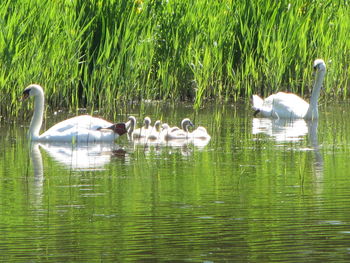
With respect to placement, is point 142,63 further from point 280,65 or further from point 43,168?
point 43,168

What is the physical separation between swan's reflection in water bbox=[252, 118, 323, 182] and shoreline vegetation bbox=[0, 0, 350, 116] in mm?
1153

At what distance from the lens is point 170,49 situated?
15078mm

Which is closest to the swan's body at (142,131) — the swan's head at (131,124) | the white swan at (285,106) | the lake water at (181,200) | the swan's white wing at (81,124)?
the swan's head at (131,124)

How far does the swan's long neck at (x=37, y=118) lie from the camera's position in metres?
11.7

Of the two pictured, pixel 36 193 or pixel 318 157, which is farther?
pixel 318 157

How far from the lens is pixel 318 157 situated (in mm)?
9984

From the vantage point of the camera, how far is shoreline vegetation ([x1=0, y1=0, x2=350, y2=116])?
12867mm

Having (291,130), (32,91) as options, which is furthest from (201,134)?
(32,91)

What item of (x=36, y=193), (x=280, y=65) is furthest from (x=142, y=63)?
(x=36, y=193)

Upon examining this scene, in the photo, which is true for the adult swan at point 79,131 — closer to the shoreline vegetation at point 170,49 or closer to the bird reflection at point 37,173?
the bird reflection at point 37,173

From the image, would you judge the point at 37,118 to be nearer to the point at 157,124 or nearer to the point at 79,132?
the point at 79,132

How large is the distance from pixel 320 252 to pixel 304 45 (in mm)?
9624

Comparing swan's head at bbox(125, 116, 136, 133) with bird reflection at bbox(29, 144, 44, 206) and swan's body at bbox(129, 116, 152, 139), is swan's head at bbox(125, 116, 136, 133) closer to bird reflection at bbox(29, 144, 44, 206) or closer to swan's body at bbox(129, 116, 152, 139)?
swan's body at bbox(129, 116, 152, 139)

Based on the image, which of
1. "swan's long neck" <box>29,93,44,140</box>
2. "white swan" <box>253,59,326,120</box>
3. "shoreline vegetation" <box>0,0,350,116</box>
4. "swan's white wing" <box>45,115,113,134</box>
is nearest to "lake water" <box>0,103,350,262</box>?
"swan's long neck" <box>29,93,44,140</box>
